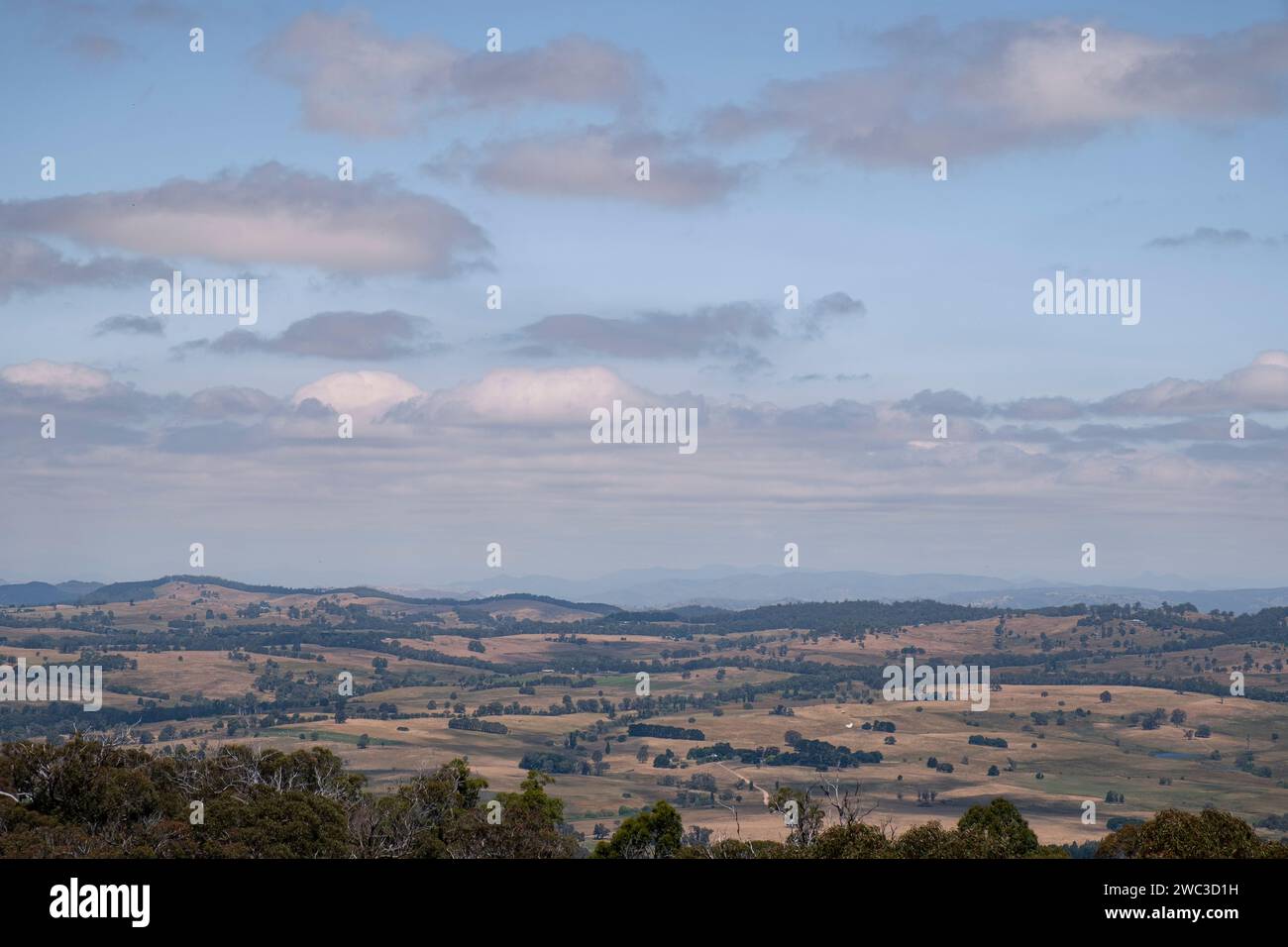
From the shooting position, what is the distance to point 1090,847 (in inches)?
6038

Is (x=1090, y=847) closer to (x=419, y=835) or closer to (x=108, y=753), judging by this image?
(x=419, y=835)

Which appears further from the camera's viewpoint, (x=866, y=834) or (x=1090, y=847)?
(x=1090, y=847)

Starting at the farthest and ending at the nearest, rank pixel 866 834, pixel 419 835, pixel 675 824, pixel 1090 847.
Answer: pixel 1090 847 → pixel 675 824 → pixel 419 835 → pixel 866 834
